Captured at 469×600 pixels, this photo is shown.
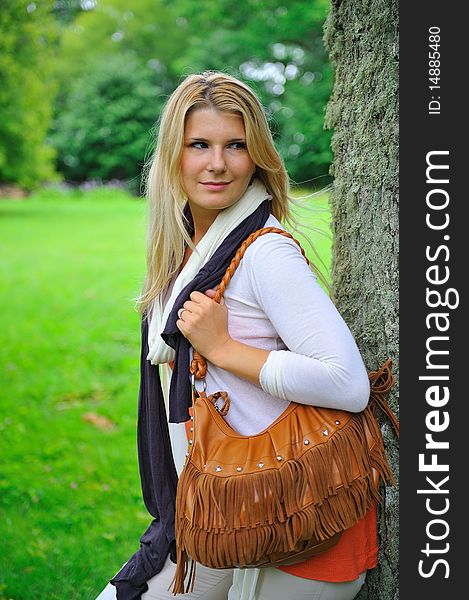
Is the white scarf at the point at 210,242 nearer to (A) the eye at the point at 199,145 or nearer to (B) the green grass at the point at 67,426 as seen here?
(A) the eye at the point at 199,145

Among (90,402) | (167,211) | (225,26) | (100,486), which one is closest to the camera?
(167,211)

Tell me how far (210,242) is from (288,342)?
0.41 meters

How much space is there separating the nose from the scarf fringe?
2.38 feet

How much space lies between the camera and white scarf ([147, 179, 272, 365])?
6.86 ft

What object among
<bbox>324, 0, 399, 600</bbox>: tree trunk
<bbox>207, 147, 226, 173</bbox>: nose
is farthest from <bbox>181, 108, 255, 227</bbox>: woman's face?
<bbox>324, 0, 399, 600</bbox>: tree trunk

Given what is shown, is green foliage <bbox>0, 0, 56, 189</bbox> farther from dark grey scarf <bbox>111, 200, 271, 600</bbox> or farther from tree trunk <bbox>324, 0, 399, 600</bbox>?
dark grey scarf <bbox>111, 200, 271, 600</bbox>

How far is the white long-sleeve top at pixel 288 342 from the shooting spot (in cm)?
178

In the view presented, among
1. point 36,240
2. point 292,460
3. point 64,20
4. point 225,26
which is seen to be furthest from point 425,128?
point 64,20

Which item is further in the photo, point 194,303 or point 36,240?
point 36,240

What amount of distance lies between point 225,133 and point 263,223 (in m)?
0.25

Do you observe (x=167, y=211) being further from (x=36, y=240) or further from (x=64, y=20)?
(x=64, y=20)

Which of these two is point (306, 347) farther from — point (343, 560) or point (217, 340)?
point (343, 560)

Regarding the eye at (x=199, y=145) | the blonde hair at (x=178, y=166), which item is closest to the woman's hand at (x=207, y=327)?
the blonde hair at (x=178, y=166)

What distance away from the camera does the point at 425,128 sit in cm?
200
